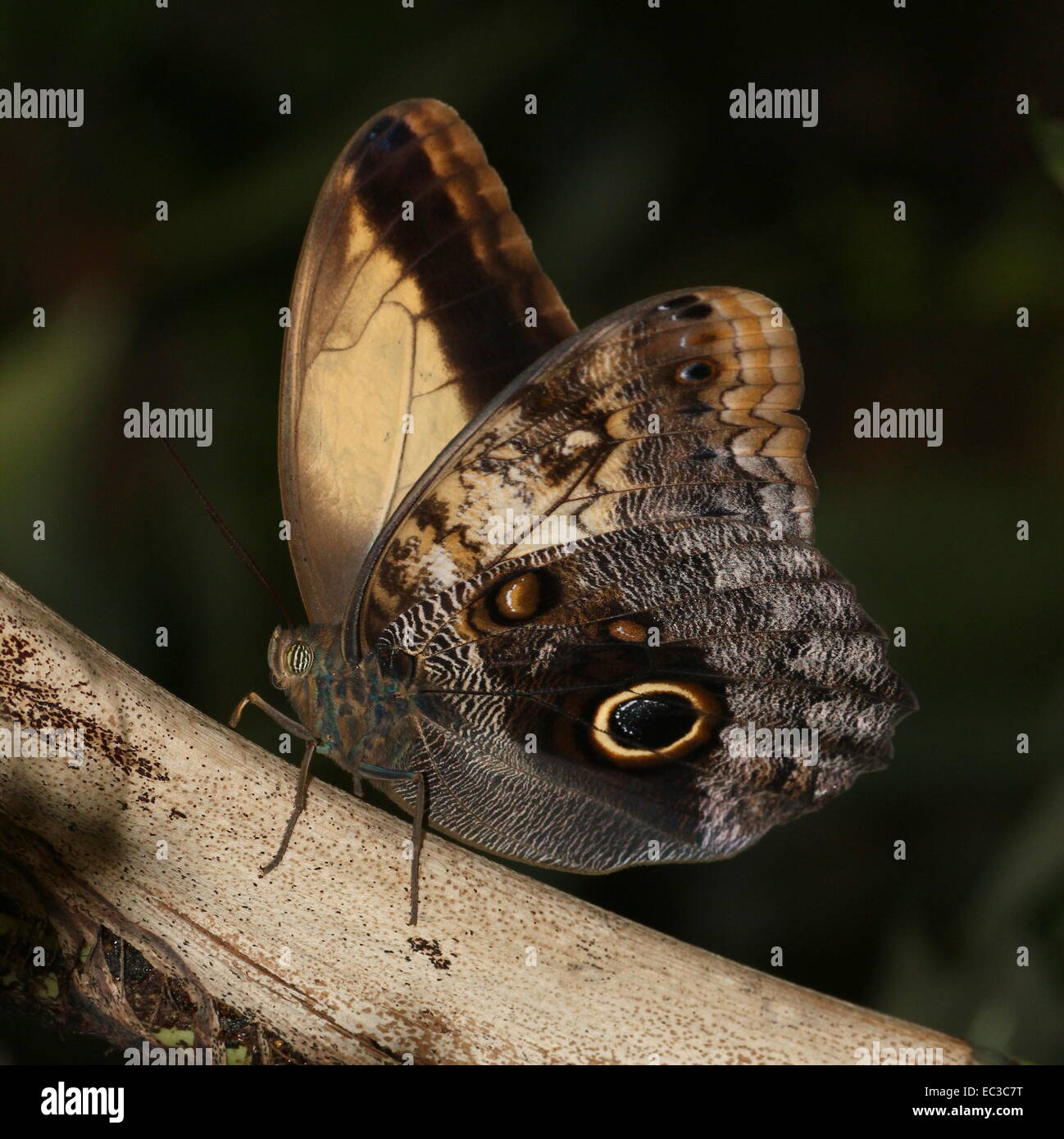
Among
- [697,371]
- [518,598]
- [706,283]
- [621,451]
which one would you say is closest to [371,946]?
[518,598]

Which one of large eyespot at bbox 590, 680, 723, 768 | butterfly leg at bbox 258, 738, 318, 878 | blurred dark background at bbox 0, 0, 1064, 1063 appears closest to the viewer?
butterfly leg at bbox 258, 738, 318, 878

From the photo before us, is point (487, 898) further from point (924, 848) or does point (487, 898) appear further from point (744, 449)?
point (924, 848)

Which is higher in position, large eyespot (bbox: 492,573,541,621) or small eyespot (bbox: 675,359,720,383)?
small eyespot (bbox: 675,359,720,383)

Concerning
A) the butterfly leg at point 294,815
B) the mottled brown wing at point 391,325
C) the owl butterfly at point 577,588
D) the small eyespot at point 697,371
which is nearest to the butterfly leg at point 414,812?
the owl butterfly at point 577,588

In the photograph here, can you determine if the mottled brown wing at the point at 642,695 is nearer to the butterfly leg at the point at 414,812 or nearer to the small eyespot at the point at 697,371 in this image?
the butterfly leg at the point at 414,812

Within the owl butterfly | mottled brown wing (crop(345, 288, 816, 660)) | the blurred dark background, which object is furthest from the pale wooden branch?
the blurred dark background

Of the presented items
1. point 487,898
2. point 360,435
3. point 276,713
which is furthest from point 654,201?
point 487,898

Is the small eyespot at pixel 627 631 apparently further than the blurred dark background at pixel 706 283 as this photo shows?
No

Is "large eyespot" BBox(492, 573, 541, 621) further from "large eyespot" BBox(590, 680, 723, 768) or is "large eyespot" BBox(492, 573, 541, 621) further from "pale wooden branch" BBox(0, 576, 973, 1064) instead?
"pale wooden branch" BBox(0, 576, 973, 1064)

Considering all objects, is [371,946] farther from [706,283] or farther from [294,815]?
[706,283]
